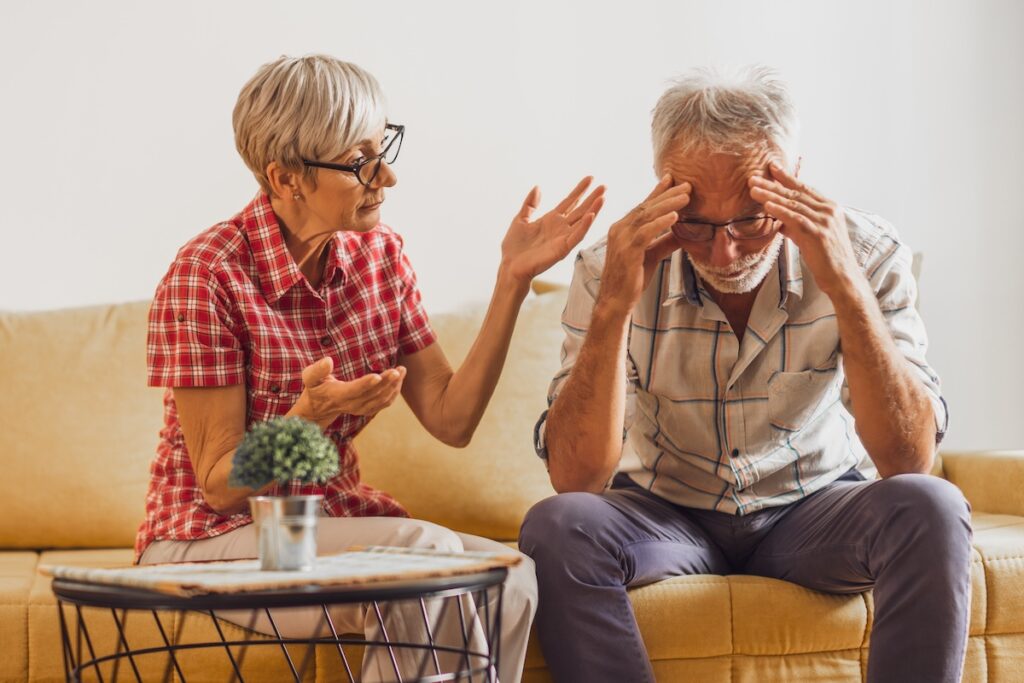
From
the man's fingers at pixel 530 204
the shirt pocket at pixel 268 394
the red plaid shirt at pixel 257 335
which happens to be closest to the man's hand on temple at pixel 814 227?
the man's fingers at pixel 530 204

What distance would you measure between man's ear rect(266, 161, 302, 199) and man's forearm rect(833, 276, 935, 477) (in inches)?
33.5

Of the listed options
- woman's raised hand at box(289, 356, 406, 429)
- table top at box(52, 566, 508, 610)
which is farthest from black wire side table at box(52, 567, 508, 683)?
woman's raised hand at box(289, 356, 406, 429)

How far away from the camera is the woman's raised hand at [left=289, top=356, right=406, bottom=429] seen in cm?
141

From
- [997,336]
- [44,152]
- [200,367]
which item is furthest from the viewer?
[997,336]

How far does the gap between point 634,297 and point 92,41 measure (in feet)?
5.01

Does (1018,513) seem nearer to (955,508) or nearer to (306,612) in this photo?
(955,508)

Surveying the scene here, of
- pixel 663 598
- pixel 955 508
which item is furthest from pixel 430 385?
pixel 955 508

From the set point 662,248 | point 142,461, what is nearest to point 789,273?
point 662,248

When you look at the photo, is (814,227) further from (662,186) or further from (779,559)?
(779,559)

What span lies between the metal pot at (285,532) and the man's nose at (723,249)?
0.82 meters

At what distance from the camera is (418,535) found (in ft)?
5.22

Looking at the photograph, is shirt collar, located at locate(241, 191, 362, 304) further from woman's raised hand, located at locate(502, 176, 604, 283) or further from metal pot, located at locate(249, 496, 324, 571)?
metal pot, located at locate(249, 496, 324, 571)

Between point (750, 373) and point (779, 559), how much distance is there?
298mm

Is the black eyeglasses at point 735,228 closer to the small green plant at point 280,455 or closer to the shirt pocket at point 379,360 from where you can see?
the shirt pocket at point 379,360
